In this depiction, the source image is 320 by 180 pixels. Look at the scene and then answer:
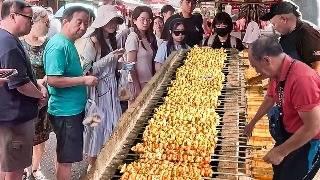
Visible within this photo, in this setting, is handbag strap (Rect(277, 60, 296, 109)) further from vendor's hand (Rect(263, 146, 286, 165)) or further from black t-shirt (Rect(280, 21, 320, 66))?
black t-shirt (Rect(280, 21, 320, 66))

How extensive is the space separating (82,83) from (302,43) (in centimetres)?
282

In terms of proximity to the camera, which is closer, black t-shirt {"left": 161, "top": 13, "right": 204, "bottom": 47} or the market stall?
the market stall

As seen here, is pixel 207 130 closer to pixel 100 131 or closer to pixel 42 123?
pixel 100 131

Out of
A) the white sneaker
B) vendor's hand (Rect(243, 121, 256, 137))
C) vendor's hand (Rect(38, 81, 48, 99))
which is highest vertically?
vendor's hand (Rect(38, 81, 48, 99))

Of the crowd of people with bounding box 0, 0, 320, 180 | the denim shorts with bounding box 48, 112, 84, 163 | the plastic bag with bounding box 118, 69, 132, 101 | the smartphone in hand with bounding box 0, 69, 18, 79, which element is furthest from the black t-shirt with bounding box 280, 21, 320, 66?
the smartphone in hand with bounding box 0, 69, 18, 79

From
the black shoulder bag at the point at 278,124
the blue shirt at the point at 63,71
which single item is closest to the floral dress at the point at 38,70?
the blue shirt at the point at 63,71

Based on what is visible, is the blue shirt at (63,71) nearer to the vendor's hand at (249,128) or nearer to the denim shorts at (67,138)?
the denim shorts at (67,138)

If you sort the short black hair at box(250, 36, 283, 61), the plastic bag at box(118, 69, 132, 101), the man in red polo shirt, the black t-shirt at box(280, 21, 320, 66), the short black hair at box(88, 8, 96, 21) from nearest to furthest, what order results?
the man in red polo shirt < the short black hair at box(250, 36, 283, 61) < the short black hair at box(88, 8, 96, 21) < the plastic bag at box(118, 69, 132, 101) < the black t-shirt at box(280, 21, 320, 66)

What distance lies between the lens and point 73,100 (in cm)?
466

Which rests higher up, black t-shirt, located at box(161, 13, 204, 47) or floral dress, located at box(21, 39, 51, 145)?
black t-shirt, located at box(161, 13, 204, 47)

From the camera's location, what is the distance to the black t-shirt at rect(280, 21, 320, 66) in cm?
568

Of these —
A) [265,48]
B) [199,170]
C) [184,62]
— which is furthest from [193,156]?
[184,62]

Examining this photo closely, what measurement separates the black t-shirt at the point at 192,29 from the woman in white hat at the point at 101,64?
3060mm

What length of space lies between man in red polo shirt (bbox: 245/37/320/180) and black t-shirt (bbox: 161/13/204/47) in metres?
4.84
